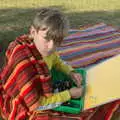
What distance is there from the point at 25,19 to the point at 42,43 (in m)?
3.51

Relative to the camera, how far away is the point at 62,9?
6.99 meters

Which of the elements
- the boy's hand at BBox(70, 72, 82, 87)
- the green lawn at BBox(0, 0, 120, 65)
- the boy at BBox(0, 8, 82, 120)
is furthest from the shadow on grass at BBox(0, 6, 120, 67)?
the boy at BBox(0, 8, 82, 120)

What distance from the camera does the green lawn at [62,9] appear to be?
5.50m

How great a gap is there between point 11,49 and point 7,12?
12.5ft

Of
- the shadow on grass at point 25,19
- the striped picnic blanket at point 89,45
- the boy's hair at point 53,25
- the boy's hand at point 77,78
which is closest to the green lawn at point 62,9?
the shadow on grass at point 25,19

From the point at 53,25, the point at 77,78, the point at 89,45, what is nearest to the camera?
the point at 53,25

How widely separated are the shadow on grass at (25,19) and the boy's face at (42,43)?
84.6 inches

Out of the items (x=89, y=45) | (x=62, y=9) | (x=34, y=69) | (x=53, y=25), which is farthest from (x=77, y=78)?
(x=62, y=9)

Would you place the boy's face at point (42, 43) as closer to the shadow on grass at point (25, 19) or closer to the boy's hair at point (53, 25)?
the boy's hair at point (53, 25)

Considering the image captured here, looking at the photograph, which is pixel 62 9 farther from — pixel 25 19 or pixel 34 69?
pixel 34 69

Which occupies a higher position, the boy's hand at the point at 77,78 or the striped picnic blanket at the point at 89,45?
the boy's hand at the point at 77,78

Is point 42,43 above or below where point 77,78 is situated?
above

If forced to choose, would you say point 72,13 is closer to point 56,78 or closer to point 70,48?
point 70,48

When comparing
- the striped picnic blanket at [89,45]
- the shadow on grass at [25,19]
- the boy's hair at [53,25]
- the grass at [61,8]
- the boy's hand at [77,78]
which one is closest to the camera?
the boy's hair at [53,25]
